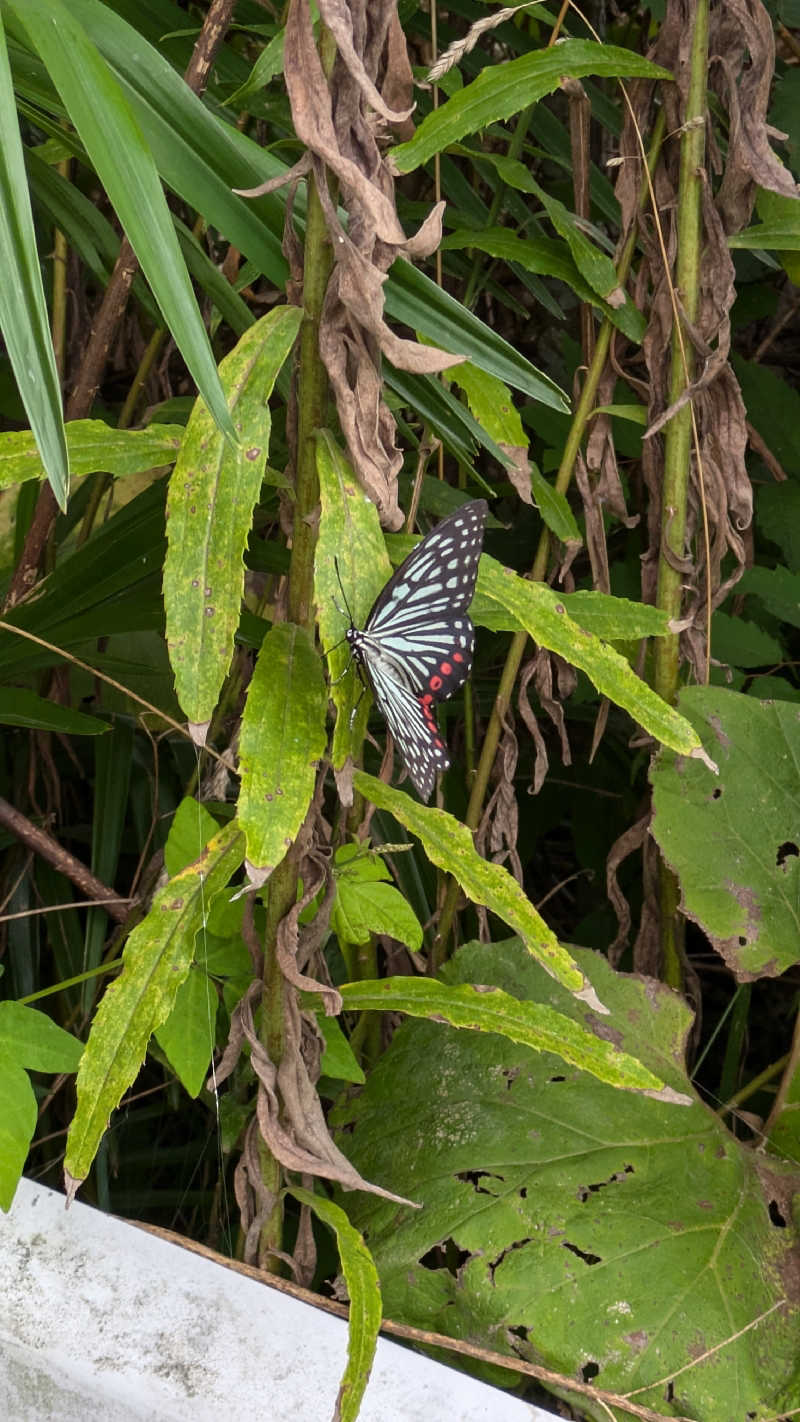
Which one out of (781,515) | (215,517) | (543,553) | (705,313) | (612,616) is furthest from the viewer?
(781,515)

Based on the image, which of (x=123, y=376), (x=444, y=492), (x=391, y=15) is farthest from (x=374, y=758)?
(x=391, y=15)

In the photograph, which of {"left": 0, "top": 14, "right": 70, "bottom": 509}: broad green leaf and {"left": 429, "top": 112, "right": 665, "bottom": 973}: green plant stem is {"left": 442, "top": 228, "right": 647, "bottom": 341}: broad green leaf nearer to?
{"left": 429, "top": 112, "right": 665, "bottom": 973}: green plant stem

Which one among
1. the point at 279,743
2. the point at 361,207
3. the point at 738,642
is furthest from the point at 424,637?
the point at 738,642

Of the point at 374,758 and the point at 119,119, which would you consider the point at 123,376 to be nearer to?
the point at 374,758

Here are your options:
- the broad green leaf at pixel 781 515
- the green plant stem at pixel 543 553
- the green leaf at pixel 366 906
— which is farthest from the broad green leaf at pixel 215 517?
the broad green leaf at pixel 781 515

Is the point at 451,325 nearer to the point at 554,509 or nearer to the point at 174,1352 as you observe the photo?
→ the point at 554,509

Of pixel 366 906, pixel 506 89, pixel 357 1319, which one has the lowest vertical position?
pixel 357 1319

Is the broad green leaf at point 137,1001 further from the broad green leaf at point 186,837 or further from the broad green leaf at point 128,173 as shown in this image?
the broad green leaf at point 128,173
